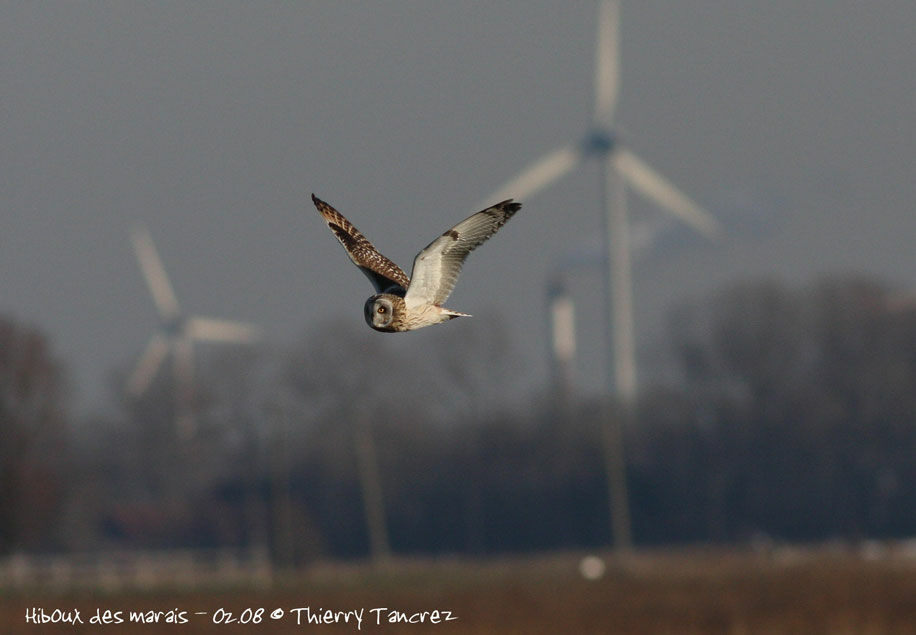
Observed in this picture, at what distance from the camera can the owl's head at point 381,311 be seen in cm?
701

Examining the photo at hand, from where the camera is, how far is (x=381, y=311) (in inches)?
281

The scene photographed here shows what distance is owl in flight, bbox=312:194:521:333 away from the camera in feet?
23.7

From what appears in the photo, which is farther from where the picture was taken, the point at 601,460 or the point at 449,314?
the point at 601,460

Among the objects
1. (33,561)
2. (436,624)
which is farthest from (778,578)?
(33,561)

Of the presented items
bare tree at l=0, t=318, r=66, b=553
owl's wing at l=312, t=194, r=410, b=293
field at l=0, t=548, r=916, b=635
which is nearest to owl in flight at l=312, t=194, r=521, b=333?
owl's wing at l=312, t=194, r=410, b=293

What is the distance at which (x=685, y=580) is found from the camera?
6269 cm

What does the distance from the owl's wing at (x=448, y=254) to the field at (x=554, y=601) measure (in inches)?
1300

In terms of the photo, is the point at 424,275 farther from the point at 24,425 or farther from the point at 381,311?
the point at 24,425

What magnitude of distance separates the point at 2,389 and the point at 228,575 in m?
11.9

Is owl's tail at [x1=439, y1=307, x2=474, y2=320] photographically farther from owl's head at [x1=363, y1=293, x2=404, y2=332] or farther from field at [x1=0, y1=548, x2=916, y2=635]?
field at [x1=0, y1=548, x2=916, y2=635]

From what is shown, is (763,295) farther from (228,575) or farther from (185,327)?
(228,575)

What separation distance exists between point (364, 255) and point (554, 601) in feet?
153

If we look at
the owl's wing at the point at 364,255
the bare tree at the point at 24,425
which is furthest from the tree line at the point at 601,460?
the owl's wing at the point at 364,255

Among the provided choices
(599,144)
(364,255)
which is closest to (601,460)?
(599,144)
